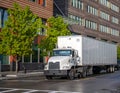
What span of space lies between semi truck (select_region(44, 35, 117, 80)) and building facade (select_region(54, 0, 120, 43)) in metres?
22.1

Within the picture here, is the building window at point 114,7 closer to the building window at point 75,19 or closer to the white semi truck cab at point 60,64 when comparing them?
the building window at point 75,19

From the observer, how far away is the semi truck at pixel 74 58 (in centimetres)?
2929

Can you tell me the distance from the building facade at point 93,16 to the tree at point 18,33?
19.4 meters

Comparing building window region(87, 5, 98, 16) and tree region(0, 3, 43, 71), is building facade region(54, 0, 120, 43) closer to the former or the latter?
building window region(87, 5, 98, 16)

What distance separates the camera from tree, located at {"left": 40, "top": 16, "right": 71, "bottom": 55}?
46.2m

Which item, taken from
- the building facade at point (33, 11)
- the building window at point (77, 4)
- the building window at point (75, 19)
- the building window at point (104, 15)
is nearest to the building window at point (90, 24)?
the building window at point (75, 19)

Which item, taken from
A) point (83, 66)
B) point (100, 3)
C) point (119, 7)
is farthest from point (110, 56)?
point (119, 7)

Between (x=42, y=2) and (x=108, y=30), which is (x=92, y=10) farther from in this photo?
(x=42, y=2)

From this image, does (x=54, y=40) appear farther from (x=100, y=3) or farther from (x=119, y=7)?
(x=119, y=7)

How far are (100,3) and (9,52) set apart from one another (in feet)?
165

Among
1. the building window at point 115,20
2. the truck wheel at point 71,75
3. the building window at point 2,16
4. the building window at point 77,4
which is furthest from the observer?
the building window at point 115,20

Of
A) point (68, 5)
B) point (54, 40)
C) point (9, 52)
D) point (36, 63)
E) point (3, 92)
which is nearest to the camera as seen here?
point (3, 92)

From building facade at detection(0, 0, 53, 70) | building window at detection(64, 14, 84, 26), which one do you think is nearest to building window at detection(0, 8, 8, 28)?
building facade at detection(0, 0, 53, 70)

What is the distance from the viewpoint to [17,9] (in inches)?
1522
